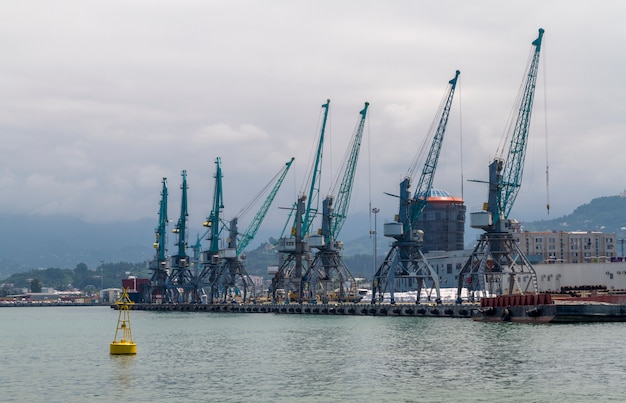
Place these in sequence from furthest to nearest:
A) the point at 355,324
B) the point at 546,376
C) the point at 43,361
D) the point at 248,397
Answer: the point at 355,324, the point at 43,361, the point at 546,376, the point at 248,397

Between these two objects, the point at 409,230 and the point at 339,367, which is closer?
the point at 339,367

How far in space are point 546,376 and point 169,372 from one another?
92.6ft

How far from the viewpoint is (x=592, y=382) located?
63625mm

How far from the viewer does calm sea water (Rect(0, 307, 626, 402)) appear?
200 feet

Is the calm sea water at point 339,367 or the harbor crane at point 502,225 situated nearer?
the calm sea water at point 339,367

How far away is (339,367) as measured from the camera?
7581cm

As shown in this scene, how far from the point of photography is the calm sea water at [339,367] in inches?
2404

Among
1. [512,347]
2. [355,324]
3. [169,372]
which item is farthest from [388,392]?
[355,324]

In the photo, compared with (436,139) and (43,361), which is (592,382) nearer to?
(43,361)

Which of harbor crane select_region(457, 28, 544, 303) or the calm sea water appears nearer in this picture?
the calm sea water

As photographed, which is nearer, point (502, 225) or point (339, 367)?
point (339, 367)

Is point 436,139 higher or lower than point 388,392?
higher

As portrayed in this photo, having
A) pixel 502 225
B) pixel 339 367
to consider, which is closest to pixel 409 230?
pixel 502 225

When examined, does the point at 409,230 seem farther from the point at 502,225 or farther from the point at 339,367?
the point at 339,367
